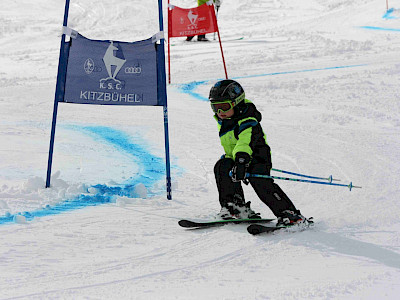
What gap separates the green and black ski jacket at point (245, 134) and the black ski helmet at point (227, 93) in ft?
0.24

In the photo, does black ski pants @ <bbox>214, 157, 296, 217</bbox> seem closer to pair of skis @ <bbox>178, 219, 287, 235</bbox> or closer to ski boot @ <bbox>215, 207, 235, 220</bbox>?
ski boot @ <bbox>215, 207, 235, 220</bbox>

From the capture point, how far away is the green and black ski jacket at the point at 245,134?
3.78m

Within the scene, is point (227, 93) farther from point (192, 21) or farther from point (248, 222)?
point (192, 21)

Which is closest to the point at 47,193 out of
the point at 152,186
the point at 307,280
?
the point at 152,186

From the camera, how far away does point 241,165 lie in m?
3.66

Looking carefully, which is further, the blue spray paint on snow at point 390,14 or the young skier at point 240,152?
the blue spray paint on snow at point 390,14

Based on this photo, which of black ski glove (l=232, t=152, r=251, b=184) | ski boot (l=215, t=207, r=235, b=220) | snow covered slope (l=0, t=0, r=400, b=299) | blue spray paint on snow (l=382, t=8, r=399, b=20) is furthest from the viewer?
blue spray paint on snow (l=382, t=8, r=399, b=20)

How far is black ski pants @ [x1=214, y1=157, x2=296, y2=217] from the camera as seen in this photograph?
3.85 meters

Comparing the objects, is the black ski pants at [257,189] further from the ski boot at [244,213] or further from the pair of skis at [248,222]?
the pair of skis at [248,222]

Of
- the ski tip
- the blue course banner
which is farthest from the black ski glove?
the blue course banner

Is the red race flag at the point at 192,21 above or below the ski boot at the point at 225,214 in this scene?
above

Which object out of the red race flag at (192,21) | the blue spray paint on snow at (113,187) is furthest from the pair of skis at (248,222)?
the red race flag at (192,21)

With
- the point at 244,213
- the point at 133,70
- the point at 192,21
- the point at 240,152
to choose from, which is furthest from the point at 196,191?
the point at 192,21

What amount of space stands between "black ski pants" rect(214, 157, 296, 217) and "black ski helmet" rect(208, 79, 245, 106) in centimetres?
47
